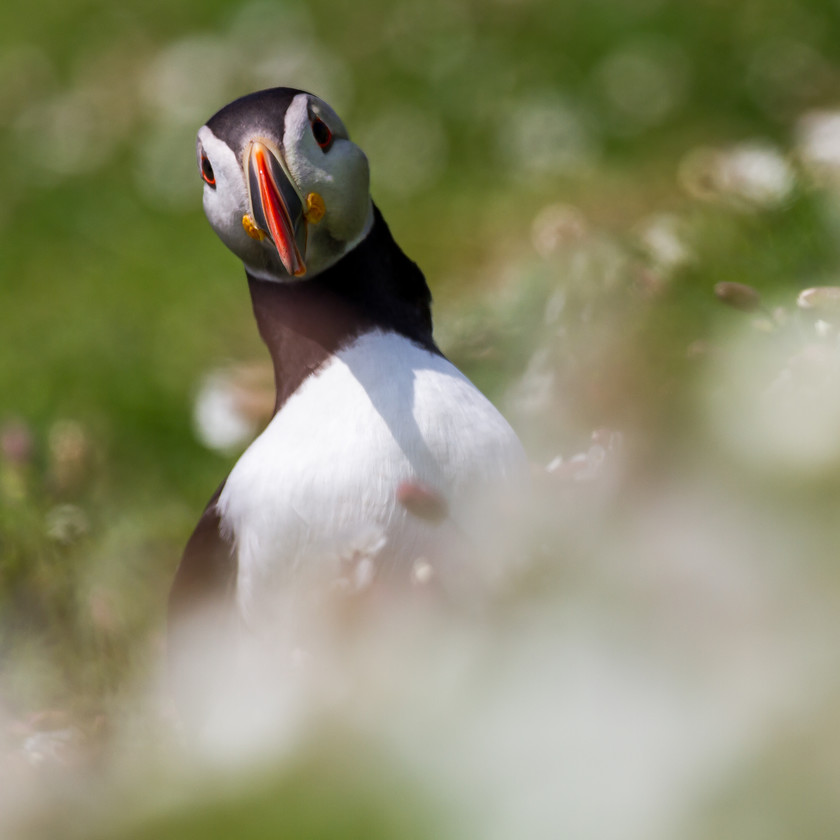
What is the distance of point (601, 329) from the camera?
10.6 feet

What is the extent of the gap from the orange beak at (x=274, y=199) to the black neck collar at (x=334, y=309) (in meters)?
0.28

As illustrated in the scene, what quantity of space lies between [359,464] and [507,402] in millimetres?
1094

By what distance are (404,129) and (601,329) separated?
18.1ft

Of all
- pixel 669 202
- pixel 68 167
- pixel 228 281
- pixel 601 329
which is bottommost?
pixel 601 329

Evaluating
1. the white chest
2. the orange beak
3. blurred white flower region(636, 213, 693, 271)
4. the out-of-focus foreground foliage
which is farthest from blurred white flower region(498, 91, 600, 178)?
the orange beak

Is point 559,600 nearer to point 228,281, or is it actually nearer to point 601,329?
point 601,329

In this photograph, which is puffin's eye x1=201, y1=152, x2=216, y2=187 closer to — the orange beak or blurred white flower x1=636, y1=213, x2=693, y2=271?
the orange beak

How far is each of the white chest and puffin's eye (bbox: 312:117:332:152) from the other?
49cm

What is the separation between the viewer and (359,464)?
8.39 ft

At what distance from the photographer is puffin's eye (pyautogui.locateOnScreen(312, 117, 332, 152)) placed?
2.64 meters

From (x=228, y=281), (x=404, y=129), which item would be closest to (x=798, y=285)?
(x=228, y=281)

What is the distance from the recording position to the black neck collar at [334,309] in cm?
282

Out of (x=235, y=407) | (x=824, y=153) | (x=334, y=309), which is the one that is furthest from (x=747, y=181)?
(x=235, y=407)

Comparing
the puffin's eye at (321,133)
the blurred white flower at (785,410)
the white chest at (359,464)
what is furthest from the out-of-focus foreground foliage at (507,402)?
the puffin's eye at (321,133)
